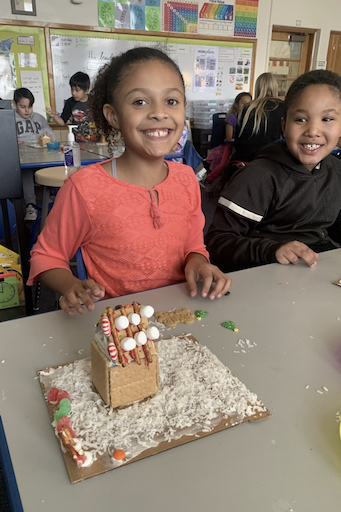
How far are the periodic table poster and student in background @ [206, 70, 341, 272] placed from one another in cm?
480

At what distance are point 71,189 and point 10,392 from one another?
63cm

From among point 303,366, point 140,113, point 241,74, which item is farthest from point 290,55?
point 303,366

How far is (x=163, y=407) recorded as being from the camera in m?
0.57

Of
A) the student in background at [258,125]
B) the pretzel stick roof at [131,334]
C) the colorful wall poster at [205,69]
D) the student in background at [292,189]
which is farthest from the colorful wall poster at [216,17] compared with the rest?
the pretzel stick roof at [131,334]

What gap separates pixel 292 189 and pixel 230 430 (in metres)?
1.10

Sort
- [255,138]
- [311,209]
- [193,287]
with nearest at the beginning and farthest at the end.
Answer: [193,287], [311,209], [255,138]

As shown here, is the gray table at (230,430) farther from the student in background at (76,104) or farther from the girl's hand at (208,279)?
the student in background at (76,104)

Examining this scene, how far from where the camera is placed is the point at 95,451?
1.62 ft

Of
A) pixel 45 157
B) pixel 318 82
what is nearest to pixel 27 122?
pixel 45 157

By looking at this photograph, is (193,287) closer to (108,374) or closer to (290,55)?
(108,374)

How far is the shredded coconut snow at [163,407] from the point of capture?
516 millimetres

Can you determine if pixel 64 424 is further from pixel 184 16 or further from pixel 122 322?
pixel 184 16

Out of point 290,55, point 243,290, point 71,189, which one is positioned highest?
point 290,55

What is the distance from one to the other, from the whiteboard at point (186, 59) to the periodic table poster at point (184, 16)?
15 centimetres
